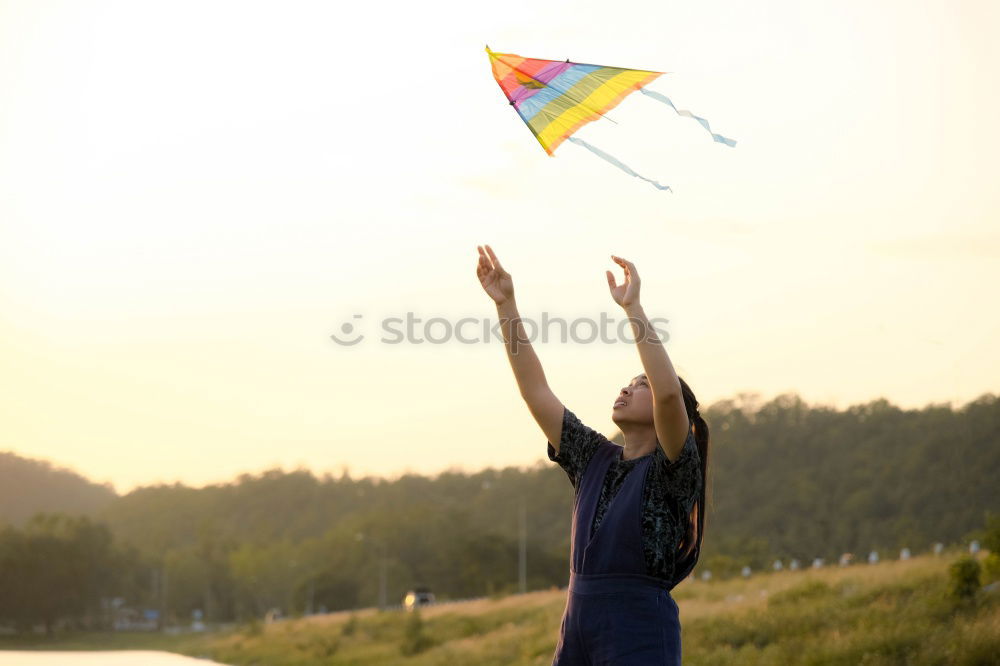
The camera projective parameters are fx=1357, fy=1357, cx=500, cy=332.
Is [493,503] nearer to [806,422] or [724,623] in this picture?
[806,422]

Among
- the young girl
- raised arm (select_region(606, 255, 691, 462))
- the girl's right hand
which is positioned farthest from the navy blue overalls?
the girl's right hand

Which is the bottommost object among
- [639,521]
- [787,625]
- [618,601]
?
[787,625]

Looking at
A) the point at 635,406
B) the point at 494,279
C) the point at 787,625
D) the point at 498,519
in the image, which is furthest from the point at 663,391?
the point at 498,519

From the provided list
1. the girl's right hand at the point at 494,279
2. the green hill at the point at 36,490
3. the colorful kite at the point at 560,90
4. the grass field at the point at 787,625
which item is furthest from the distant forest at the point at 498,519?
the girl's right hand at the point at 494,279

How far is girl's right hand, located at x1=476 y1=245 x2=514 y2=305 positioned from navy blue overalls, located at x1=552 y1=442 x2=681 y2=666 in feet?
2.53

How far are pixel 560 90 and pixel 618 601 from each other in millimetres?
2899

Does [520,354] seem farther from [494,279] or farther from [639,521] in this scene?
[639,521]

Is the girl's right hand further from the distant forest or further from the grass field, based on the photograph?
the distant forest

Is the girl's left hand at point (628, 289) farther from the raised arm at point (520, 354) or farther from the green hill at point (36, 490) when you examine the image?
the green hill at point (36, 490)

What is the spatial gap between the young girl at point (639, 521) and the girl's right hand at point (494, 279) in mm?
394

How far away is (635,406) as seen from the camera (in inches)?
151

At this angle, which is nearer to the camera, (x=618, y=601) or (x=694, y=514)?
(x=618, y=601)

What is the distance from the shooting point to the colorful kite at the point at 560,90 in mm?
5762

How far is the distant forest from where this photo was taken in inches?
1967
